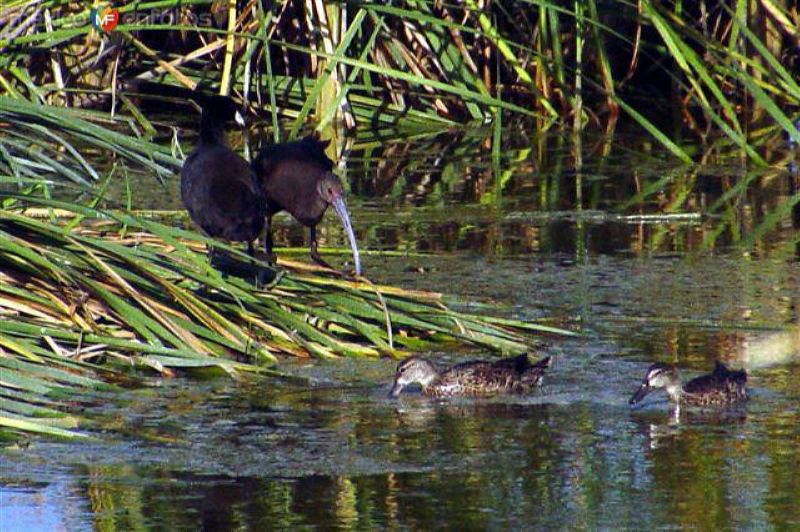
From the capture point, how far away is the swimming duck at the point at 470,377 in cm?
560

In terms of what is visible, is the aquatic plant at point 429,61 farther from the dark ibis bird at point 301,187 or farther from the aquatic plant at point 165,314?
the aquatic plant at point 165,314

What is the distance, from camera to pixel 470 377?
5598 mm

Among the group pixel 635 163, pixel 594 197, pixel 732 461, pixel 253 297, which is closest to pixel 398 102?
pixel 635 163

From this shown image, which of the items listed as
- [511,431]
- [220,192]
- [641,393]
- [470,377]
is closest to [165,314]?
[220,192]

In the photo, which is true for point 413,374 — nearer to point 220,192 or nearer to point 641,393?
point 641,393

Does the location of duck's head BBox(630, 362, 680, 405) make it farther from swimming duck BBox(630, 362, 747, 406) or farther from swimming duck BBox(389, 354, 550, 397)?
swimming duck BBox(389, 354, 550, 397)

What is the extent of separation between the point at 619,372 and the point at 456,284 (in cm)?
149

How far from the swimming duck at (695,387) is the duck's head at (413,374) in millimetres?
637

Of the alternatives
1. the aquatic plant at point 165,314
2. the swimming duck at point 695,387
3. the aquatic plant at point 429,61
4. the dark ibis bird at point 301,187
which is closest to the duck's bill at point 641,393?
the swimming duck at point 695,387

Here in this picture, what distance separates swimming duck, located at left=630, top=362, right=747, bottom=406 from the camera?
5.39m

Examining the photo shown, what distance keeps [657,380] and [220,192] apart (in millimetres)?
1962

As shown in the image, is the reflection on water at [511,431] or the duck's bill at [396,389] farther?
the duck's bill at [396,389]

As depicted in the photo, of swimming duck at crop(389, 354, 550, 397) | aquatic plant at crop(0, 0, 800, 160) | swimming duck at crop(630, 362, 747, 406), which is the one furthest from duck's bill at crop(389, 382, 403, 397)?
aquatic plant at crop(0, 0, 800, 160)

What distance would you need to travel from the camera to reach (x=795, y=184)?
32.4 ft
